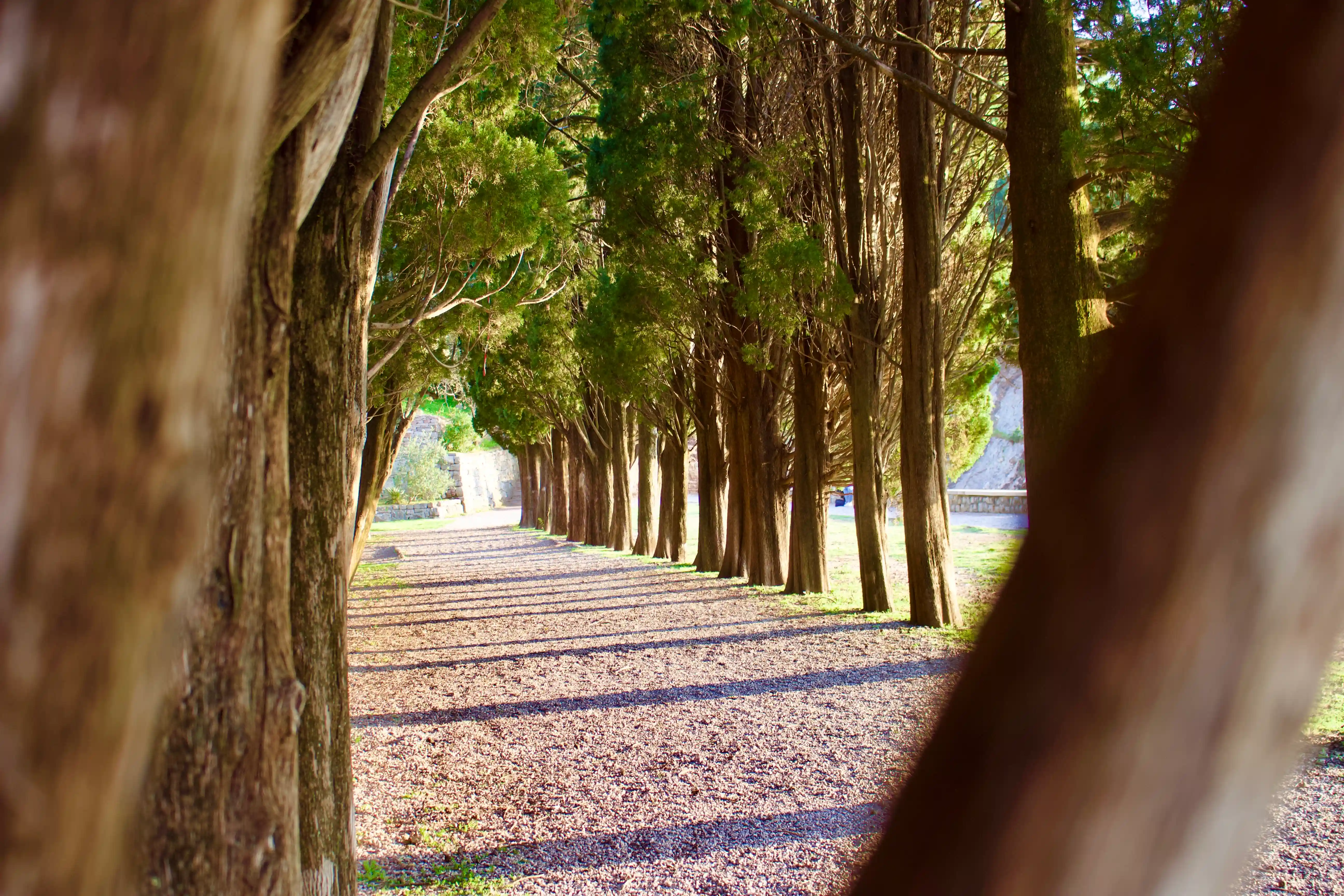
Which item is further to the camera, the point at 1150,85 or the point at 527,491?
the point at 527,491

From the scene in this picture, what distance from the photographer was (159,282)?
0.67m

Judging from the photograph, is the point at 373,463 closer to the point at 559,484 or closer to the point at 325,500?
the point at 325,500

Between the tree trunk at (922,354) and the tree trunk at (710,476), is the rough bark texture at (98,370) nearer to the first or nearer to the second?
the tree trunk at (922,354)

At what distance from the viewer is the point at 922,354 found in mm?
9805

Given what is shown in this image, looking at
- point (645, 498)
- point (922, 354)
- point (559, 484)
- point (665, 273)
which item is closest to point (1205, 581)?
point (922, 354)

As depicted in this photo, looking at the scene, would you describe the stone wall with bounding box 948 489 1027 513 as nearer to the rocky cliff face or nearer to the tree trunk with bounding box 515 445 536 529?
the tree trunk with bounding box 515 445 536 529

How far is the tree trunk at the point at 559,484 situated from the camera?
1145 inches

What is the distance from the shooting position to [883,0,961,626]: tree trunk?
31.6 feet

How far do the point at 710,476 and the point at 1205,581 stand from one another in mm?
15727

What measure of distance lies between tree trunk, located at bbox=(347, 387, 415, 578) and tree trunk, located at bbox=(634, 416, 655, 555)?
9.27 metres

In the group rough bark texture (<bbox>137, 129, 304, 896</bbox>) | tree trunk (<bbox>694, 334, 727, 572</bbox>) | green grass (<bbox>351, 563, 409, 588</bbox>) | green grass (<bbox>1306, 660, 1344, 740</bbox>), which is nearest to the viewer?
rough bark texture (<bbox>137, 129, 304, 896</bbox>)

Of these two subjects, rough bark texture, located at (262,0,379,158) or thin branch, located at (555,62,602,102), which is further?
thin branch, located at (555,62,602,102)

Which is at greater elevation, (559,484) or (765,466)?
(765,466)

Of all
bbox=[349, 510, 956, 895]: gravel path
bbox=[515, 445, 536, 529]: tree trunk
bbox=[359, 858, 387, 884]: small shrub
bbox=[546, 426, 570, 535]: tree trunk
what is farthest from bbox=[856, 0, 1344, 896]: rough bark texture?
bbox=[515, 445, 536, 529]: tree trunk
